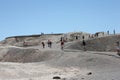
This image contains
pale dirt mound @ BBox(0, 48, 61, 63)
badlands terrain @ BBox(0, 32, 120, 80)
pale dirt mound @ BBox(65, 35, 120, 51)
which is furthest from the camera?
pale dirt mound @ BBox(65, 35, 120, 51)

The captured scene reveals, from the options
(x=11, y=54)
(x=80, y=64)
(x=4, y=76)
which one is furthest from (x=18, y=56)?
(x=4, y=76)

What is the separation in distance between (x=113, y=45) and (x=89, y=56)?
78.3 ft

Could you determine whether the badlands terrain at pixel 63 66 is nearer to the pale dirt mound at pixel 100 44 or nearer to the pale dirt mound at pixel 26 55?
the pale dirt mound at pixel 26 55

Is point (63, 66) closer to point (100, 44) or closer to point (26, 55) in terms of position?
point (26, 55)

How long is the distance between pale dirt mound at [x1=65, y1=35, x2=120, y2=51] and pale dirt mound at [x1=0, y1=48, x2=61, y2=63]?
7.31m

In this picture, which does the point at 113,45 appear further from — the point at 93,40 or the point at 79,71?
the point at 79,71

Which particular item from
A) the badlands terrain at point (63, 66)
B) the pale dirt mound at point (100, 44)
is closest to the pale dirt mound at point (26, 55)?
the badlands terrain at point (63, 66)

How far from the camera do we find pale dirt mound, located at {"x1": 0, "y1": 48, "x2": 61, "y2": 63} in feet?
175

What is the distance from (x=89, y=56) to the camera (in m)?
44.0

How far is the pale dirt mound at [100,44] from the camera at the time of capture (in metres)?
65.9

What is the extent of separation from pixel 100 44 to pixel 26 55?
579 inches

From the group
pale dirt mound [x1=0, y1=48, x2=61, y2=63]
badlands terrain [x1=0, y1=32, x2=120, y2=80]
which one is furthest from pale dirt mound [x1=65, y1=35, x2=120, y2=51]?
badlands terrain [x1=0, y1=32, x2=120, y2=80]

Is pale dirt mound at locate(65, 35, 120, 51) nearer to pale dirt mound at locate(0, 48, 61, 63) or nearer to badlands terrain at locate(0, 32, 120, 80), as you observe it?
pale dirt mound at locate(0, 48, 61, 63)

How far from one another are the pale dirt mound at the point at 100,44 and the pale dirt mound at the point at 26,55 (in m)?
7.31
